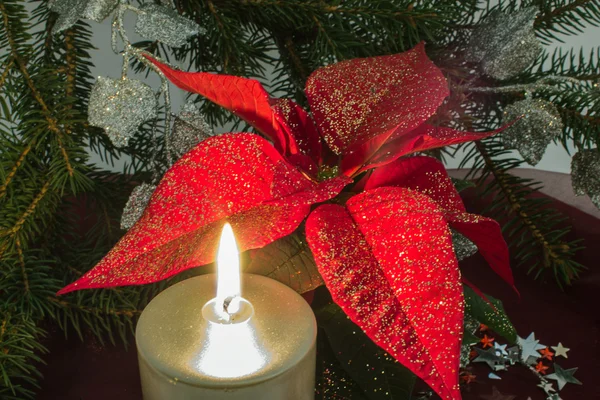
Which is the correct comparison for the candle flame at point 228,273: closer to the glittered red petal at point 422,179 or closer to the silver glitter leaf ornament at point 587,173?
the glittered red petal at point 422,179

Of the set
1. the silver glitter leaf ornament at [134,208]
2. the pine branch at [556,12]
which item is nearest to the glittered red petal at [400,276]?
the silver glitter leaf ornament at [134,208]

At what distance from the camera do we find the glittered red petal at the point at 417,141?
226 mm

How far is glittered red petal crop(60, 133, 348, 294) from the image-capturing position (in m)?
0.20

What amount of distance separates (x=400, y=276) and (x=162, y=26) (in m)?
0.18

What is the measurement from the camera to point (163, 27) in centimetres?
30

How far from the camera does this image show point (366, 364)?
0.84ft

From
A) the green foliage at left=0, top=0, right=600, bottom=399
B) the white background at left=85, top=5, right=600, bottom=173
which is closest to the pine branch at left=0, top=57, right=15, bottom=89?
the green foliage at left=0, top=0, right=600, bottom=399

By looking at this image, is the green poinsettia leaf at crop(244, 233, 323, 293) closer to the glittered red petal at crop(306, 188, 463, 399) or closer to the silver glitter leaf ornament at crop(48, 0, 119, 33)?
the glittered red petal at crop(306, 188, 463, 399)

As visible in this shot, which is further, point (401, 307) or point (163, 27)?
point (163, 27)

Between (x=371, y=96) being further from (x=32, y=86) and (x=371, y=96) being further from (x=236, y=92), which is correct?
(x=32, y=86)

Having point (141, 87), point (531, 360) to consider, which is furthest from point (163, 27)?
point (531, 360)

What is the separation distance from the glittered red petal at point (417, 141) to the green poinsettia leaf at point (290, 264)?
38mm

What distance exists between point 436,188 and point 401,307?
0.08 m

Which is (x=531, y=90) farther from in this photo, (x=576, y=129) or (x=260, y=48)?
(x=260, y=48)
